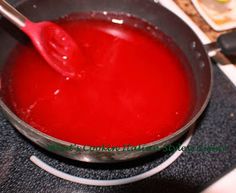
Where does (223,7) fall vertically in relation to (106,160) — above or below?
below

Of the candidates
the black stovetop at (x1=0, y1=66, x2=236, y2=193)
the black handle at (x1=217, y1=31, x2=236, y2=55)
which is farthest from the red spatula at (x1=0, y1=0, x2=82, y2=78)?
the black handle at (x1=217, y1=31, x2=236, y2=55)

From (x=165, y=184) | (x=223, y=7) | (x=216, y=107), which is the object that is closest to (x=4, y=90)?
(x=165, y=184)

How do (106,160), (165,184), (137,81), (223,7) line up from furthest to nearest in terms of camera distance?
(223,7)
(137,81)
(165,184)
(106,160)

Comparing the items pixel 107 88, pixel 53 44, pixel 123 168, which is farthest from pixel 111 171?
pixel 53 44

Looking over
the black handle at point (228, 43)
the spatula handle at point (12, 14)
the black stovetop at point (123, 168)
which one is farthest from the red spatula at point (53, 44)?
the black handle at point (228, 43)

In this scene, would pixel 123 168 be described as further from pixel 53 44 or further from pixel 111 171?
pixel 53 44

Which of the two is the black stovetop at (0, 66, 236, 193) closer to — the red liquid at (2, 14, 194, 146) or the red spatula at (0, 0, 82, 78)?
the red liquid at (2, 14, 194, 146)

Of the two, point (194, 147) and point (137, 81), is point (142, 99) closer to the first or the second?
point (137, 81)

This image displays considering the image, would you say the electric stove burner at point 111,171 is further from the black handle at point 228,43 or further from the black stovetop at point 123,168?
the black handle at point 228,43
